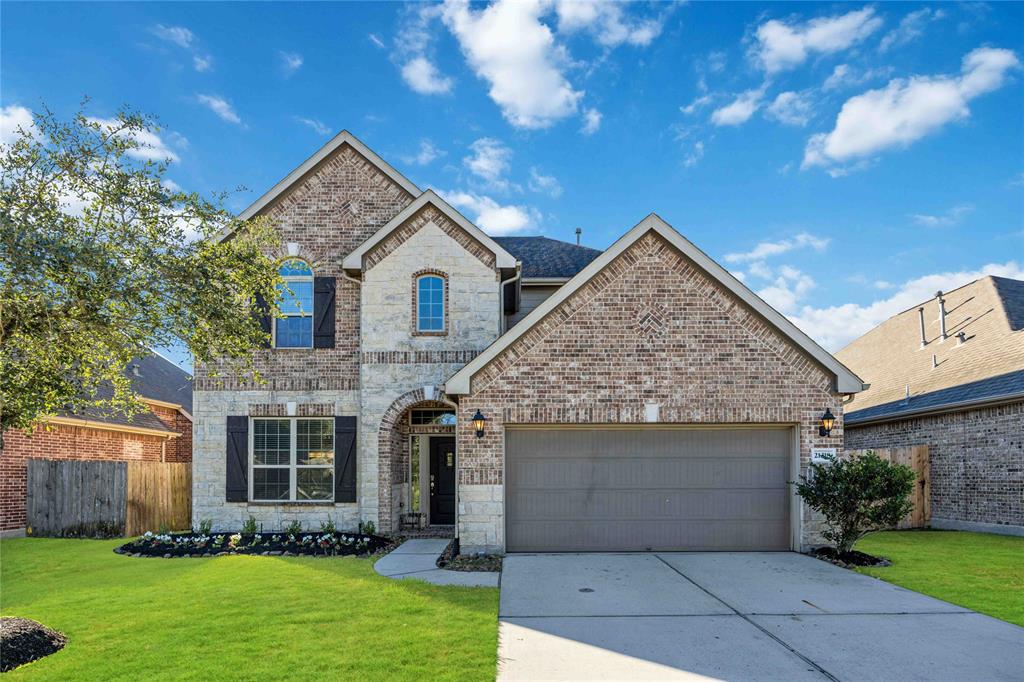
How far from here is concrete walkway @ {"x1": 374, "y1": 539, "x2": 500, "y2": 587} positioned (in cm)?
883

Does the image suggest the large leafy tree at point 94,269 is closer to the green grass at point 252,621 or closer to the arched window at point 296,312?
the green grass at point 252,621

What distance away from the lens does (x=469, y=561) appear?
1005cm

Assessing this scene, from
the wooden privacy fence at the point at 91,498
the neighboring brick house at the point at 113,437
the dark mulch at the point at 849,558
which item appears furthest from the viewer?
the wooden privacy fence at the point at 91,498

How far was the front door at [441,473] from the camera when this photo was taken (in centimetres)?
1434

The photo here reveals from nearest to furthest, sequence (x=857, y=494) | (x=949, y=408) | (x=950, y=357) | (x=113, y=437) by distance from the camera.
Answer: (x=857, y=494)
(x=949, y=408)
(x=950, y=357)
(x=113, y=437)

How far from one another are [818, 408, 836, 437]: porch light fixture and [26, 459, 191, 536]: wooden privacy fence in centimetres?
1356

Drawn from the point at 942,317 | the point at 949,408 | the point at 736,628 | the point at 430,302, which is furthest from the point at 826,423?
the point at 942,317

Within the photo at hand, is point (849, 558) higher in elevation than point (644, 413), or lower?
lower

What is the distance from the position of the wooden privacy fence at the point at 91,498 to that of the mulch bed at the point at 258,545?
1.74m

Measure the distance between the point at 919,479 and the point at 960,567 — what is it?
19.4 ft

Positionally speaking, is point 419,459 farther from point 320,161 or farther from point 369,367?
point 320,161

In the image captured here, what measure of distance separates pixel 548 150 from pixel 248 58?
719 centimetres

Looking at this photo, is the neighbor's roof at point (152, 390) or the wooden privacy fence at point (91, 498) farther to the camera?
the neighbor's roof at point (152, 390)

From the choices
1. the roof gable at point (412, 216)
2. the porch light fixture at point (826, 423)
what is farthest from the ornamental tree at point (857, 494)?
the roof gable at point (412, 216)
